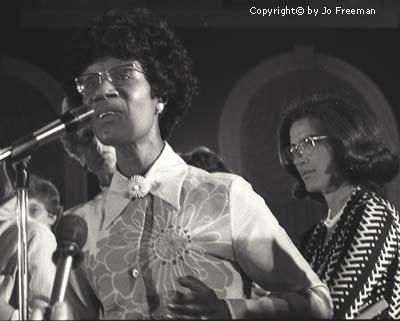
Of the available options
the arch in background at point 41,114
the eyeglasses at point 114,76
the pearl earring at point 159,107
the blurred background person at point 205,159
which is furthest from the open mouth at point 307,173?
the arch in background at point 41,114

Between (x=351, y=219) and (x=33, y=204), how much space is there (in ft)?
3.80

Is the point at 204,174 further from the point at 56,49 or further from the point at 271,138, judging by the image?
the point at 56,49

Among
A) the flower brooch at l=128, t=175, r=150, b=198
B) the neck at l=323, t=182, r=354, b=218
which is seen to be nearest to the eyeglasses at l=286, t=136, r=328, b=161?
the neck at l=323, t=182, r=354, b=218

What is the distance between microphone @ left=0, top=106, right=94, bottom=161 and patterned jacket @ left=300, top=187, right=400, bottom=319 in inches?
38.2

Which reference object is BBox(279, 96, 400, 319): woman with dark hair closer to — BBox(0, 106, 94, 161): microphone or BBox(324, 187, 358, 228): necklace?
BBox(324, 187, 358, 228): necklace

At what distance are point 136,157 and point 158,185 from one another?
0.13 metres

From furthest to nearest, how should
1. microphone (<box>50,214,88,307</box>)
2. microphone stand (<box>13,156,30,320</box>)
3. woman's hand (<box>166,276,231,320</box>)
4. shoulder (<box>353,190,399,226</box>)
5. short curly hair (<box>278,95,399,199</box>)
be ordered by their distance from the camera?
1. short curly hair (<box>278,95,399,199</box>)
2. shoulder (<box>353,190,399,226</box>)
3. woman's hand (<box>166,276,231,320</box>)
4. microphone stand (<box>13,156,30,320</box>)
5. microphone (<box>50,214,88,307</box>)

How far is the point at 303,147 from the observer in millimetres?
3051

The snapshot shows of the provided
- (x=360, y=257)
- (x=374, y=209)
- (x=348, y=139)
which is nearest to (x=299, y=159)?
(x=348, y=139)

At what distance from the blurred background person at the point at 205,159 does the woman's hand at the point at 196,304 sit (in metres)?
0.44

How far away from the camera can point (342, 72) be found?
319 centimetres

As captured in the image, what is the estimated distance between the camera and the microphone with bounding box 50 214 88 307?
235 centimetres

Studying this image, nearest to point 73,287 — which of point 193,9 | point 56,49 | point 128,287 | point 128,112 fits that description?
point 128,287

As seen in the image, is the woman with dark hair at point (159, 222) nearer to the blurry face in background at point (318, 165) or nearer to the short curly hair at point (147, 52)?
the short curly hair at point (147, 52)
